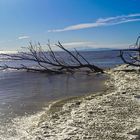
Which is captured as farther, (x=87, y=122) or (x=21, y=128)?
(x=21, y=128)

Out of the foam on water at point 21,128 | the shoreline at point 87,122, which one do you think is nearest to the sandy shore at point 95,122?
the shoreline at point 87,122

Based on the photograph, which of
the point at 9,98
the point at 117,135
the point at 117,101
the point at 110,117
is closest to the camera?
the point at 117,135

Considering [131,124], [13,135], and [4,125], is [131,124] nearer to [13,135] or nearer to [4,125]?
[13,135]

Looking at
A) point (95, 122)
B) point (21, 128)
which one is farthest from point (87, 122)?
point (21, 128)

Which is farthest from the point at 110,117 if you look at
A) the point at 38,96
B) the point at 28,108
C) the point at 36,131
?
the point at 38,96

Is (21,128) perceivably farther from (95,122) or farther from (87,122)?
(95,122)

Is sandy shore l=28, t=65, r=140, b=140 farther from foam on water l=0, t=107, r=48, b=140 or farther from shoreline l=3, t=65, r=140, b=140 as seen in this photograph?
foam on water l=0, t=107, r=48, b=140

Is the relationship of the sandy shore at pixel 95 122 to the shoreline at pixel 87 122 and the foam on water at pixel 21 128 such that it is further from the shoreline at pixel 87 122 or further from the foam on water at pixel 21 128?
the foam on water at pixel 21 128

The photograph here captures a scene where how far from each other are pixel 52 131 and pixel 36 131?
0.45m

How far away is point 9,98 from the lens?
50.6 ft

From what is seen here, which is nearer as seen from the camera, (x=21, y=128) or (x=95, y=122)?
(x=95, y=122)

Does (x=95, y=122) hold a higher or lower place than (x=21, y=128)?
higher

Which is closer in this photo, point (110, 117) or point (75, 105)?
point (110, 117)

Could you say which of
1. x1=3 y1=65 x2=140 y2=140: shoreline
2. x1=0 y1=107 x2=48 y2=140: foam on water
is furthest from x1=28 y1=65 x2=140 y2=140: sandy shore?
x1=0 y1=107 x2=48 y2=140: foam on water
